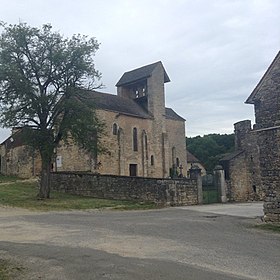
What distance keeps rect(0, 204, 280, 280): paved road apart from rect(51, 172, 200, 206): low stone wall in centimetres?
1059

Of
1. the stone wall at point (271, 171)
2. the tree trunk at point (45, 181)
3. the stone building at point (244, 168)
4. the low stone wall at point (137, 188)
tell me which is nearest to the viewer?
the stone wall at point (271, 171)

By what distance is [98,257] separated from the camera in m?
9.03

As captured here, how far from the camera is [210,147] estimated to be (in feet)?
260

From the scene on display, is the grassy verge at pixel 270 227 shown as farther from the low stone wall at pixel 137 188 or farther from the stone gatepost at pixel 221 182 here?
the stone gatepost at pixel 221 182

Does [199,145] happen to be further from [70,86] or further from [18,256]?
[18,256]

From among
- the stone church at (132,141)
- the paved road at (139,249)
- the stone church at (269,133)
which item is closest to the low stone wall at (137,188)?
the stone church at (132,141)

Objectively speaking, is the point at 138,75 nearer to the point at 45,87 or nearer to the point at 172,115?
the point at 172,115

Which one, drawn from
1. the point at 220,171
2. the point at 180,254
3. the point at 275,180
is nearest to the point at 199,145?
the point at 220,171

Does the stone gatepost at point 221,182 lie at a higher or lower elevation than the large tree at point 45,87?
lower

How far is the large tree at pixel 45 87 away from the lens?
2570 cm

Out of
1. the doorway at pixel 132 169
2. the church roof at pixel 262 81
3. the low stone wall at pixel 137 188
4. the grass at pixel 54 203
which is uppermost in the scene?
the church roof at pixel 262 81

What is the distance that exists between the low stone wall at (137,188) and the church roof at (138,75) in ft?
74.5

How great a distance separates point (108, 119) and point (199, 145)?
41.6 metres

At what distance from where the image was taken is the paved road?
7.68 meters
